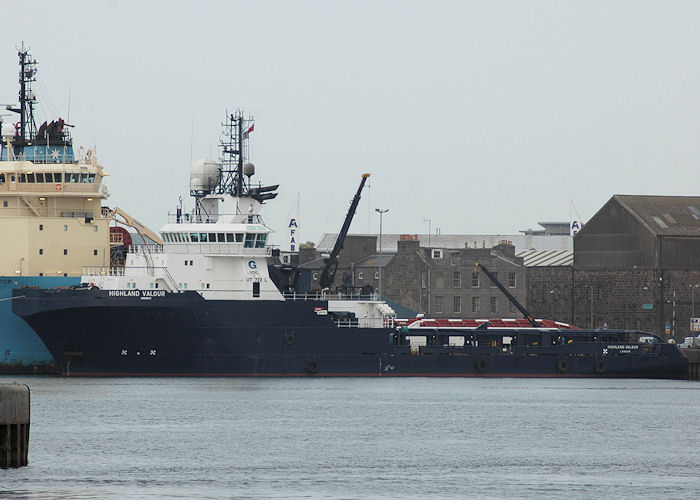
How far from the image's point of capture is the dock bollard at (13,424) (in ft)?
101

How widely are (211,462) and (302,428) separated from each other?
7.40 metres

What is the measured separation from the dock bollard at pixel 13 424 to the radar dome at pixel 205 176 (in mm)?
30791

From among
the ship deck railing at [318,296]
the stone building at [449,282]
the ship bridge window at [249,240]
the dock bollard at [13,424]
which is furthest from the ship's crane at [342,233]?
the dock bollard at [13,424]

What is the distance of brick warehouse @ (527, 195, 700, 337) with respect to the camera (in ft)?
287

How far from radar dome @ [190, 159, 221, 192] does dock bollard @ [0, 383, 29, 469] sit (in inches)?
1212

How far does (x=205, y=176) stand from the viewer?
6344 cm

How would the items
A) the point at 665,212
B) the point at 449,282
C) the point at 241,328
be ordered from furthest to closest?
the point at 449,282 < the point at 665,212 < the point at 241,328

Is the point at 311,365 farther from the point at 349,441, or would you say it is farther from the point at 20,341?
the point at 349,441

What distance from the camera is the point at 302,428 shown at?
4284 cm

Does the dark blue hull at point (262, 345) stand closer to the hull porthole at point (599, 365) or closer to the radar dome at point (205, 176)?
the hull porthole at point (599, 365)

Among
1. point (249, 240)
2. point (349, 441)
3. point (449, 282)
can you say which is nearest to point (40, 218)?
point (249, 240)

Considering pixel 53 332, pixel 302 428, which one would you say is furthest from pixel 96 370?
pixel 302 428

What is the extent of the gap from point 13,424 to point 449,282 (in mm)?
64952

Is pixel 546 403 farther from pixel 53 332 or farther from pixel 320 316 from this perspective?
pixel 53 332
